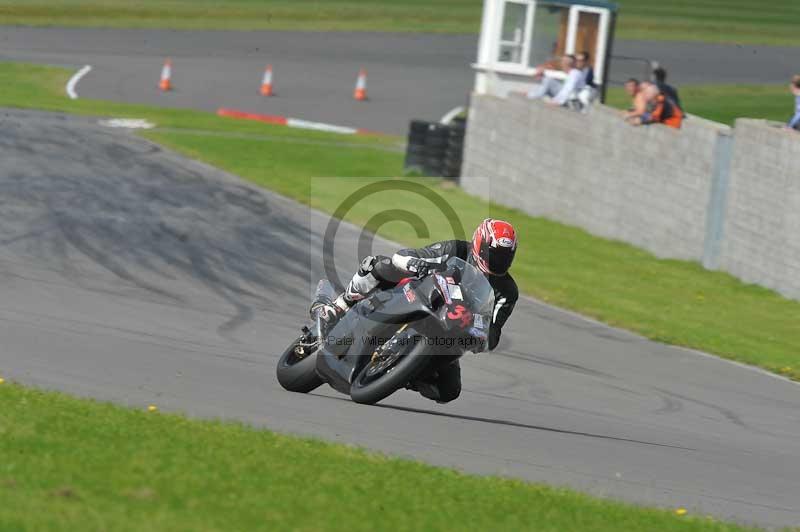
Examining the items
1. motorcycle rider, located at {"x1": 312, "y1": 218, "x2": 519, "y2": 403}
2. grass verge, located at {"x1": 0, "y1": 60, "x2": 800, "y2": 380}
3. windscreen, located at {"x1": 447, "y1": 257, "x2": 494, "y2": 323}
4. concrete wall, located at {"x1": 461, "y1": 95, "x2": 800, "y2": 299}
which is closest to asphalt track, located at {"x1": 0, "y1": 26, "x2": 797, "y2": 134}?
grass verge, located at {"x1": 0, "y1": 60, "x2": 800, "y2": 380}

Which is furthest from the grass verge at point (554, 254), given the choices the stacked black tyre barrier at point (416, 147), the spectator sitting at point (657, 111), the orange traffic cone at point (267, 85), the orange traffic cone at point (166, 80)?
the orange traffic cone at point (267, 85)

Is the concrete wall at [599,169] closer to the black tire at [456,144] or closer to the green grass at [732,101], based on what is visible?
the black tire at [456,144]

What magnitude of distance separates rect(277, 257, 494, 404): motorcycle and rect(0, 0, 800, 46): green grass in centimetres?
3446

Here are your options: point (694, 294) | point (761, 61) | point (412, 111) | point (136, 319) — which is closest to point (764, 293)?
point (694, 294)

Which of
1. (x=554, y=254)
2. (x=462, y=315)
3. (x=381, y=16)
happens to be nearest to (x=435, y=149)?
(x=554, y=254)

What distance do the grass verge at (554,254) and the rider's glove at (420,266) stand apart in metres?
5.62

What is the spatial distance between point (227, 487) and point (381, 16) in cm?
4335

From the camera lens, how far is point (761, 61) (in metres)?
42.6

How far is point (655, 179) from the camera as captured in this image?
62.1ft

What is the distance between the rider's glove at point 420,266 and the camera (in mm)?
8188

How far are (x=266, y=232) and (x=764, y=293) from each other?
6480 mm

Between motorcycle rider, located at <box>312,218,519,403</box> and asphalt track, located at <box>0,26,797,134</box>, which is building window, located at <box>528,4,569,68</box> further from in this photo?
motorcycle rider, located at <box>312,218,519,403</box>

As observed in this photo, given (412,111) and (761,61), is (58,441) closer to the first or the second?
(412,111)

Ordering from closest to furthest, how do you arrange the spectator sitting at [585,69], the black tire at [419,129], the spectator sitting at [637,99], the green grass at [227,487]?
1. the green grass at [227,487]
2. the spectator sitting at [637,99]
3. the spectator sitting at [585,69]
4. the black tire at [419,129]
